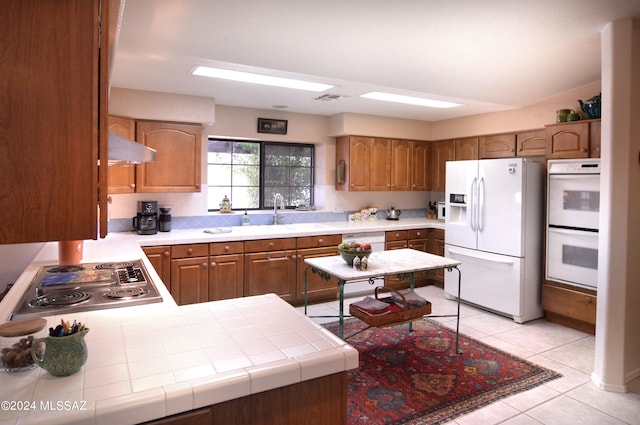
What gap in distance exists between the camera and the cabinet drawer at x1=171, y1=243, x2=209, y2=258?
3949 mm

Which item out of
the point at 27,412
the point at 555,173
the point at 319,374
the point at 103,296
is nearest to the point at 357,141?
the point at 555,173

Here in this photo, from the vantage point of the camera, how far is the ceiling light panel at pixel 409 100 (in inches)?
169

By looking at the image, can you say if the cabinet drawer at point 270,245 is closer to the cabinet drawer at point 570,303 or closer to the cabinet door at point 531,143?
the cabinet drawer at point 570,303

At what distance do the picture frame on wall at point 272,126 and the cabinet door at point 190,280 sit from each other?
182 cm

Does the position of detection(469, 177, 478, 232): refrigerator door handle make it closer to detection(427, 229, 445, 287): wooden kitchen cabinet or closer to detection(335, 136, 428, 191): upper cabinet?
detection(427, 229, 445, 287): wooden kitchen cabinet

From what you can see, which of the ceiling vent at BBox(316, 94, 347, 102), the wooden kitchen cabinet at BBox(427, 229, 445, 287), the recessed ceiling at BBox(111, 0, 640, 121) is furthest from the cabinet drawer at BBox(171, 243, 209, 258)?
the wooden kitchen cabinet at BBox(427, 229, 445, 287)

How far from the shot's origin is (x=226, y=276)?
4.20 meters

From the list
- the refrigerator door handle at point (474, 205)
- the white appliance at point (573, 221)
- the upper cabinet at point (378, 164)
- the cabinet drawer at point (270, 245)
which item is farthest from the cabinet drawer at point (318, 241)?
the white appliance at point (573, 221)

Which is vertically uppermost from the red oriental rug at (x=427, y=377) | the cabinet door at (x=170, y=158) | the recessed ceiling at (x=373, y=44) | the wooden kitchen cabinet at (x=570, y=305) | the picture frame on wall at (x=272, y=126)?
the recessed ceiling at (x=373, y=44)

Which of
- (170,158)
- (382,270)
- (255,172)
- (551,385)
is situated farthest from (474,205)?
(170,158)

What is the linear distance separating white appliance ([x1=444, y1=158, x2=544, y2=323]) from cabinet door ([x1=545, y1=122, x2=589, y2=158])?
262 millimetres

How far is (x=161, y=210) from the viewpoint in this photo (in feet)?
14.4

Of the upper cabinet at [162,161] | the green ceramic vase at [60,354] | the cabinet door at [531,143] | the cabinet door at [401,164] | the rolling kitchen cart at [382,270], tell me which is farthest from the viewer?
the cabinet door at [401,164]

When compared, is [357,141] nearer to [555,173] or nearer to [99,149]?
[555,173]
